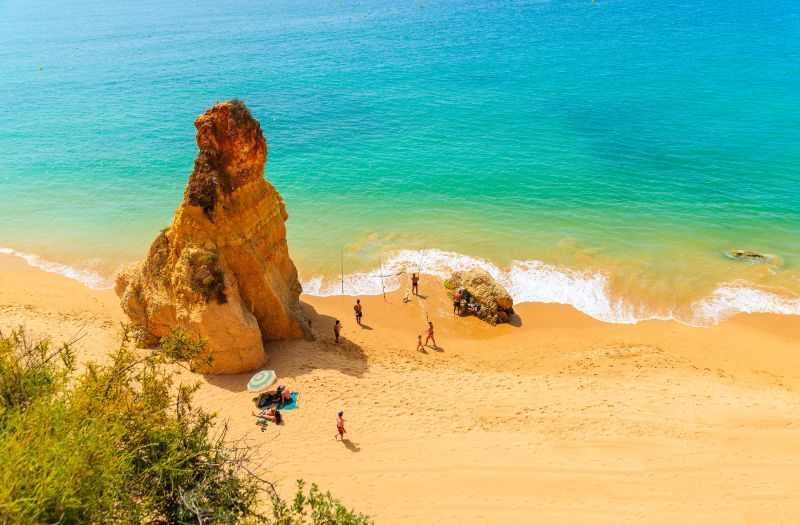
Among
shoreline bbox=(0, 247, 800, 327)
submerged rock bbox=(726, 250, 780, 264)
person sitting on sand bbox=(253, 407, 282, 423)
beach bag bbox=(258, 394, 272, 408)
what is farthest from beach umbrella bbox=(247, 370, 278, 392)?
submerged rock bbox=(726, 250, 780, 264)

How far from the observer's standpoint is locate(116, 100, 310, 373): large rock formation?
49.2 feet

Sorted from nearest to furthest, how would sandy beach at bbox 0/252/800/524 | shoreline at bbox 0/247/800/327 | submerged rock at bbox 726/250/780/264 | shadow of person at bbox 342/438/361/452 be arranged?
sandy beach at bbox 0/252/800/524, shadow of person at bbox 342/438/361/452, shoreline at bbox 0/247/800/327, submerged rock at bbox 726/250/780/264

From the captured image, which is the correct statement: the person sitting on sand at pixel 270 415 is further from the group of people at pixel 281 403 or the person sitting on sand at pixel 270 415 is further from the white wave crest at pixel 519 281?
the white wave crest at pixel 519 281

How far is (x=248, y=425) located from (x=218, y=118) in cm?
928

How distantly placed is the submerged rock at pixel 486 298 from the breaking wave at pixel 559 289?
64.4 inches

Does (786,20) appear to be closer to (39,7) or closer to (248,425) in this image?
(248,425)

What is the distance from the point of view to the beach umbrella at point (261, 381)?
14.6 meters

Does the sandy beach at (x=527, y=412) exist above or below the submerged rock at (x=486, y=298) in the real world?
below

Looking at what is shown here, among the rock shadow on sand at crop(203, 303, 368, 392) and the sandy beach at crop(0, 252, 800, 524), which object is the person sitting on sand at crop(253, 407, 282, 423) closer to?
the sandy beach at crop(0, 252, 800, 524)

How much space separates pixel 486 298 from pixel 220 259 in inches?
416

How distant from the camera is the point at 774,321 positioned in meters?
19.6

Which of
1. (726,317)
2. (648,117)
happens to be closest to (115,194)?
(726,317)

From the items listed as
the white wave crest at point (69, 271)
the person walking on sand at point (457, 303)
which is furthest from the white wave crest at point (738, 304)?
the white wave crest at point (69, 271)

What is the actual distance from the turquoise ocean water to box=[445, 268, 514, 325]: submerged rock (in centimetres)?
213
